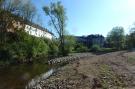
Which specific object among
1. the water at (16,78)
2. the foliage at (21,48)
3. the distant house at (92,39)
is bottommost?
the water at (16,78)

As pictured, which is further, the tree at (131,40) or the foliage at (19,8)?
the tree at (131,40)

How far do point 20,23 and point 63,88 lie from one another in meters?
39.1

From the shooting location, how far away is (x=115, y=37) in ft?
495

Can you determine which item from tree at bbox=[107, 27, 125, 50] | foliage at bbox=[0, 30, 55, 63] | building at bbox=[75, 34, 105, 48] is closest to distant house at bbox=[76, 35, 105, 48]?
building at bbox=[75, 34, 105, 48]

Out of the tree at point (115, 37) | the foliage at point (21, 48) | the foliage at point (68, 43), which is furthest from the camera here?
the tree at point (115, 37)

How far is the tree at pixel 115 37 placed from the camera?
14312cm

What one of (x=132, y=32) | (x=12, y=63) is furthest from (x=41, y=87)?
(x=132, y=32)

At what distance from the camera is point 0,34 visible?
2041 inches

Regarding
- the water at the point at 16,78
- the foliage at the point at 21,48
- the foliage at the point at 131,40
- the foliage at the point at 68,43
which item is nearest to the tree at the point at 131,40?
the foliage at the point at 131,40

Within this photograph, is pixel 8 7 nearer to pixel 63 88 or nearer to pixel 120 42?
pixel 63 88

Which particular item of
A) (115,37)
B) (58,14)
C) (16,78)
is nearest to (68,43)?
(58,14)

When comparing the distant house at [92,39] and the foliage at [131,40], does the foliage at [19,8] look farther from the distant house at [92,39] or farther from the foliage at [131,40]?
the distant house at [92,39]

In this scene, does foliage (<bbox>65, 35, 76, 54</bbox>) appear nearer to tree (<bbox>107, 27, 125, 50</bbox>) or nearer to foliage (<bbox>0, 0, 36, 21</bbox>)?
foliage (<bbox>0, 0, 36, 21</bbox>)

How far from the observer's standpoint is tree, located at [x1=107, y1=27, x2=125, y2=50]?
143 m
